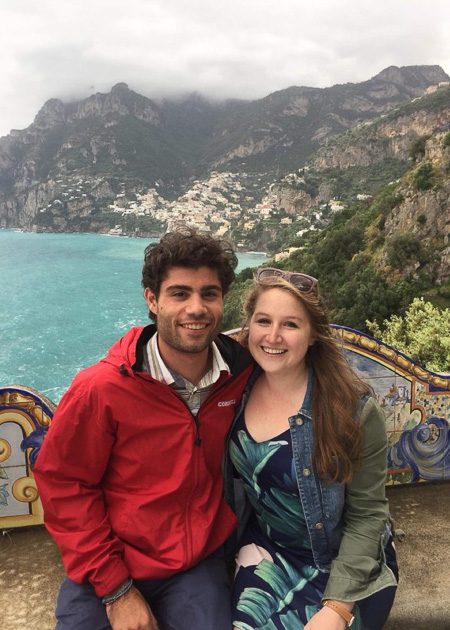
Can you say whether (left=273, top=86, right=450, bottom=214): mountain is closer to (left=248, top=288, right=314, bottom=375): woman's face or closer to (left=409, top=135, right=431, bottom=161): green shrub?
(left=409, top=135, right=431, bottom=161): green shrub

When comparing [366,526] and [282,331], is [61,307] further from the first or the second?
[366,526]

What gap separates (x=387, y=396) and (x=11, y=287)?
62.5 m

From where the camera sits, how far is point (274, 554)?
60.9 inches

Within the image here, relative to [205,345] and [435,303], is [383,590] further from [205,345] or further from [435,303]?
[435,303]

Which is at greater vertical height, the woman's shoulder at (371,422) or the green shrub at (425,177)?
the green shrub at (425,177)

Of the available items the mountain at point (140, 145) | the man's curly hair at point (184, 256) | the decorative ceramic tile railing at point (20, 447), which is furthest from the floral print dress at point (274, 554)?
the mountain at point (140, 145)

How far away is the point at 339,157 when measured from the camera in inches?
3056

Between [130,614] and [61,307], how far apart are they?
172 feet

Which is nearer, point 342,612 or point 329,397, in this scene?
point 342,612

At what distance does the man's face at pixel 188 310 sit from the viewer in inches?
60.6

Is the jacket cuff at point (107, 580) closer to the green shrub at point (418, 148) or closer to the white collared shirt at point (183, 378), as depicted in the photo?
the white collared shirt at point (183, 378)

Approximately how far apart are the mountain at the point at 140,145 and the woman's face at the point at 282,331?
382 ft

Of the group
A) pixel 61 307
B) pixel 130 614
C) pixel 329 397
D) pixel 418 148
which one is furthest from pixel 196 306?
pixel 61 307

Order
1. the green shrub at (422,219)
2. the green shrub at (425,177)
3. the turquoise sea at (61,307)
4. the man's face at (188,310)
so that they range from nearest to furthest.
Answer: the man's face at (188,310)
the green shrub at (422,219)
the green shrub at (425,177)
the turquoise sea at (61,307)
